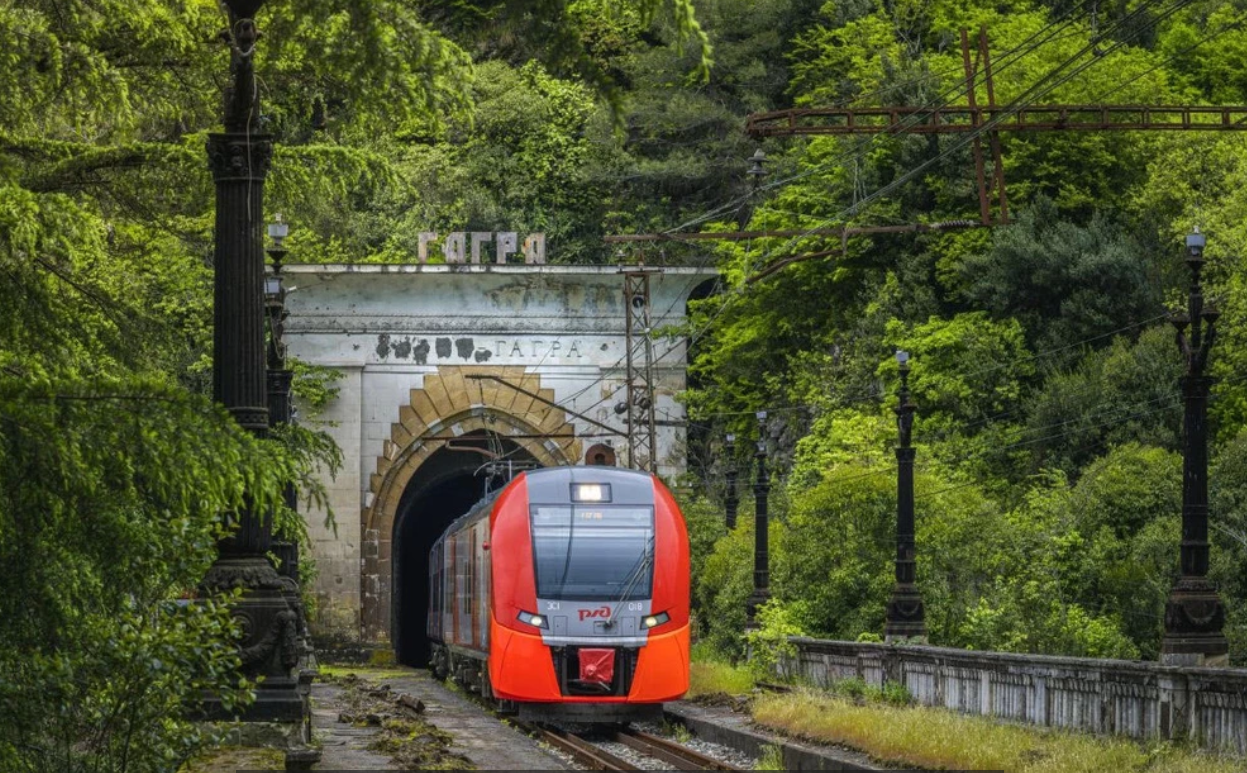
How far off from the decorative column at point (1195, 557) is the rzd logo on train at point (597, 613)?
6797 millimetres

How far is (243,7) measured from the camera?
13062 mm

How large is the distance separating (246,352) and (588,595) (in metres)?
10.4

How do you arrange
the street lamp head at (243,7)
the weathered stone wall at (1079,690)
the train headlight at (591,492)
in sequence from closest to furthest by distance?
1. the street lamp head at (243,7)
2. the weathered stone wall at (1079,690)
3. the train headlight at (591,492)

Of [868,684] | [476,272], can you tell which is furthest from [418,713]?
[476,272]

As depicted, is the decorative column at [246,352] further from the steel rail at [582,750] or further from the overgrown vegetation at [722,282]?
the steel rail at [582,750]

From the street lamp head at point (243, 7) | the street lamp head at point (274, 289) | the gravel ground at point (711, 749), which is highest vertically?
the street lamp head at point (243, 7)

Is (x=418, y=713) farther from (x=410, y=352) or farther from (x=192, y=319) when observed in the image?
(x=410, y=352)

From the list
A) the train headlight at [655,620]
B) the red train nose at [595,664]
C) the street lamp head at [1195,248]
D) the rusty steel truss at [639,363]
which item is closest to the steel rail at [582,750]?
the red train nose at [595,664]

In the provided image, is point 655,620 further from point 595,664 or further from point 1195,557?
point 1195,557

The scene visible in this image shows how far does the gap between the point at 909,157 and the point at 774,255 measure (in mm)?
3352

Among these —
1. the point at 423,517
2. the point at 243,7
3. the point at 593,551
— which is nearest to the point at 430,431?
the point at 423,517

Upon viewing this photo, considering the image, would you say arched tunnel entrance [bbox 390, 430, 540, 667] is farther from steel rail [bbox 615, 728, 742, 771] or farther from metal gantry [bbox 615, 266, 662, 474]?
steel rail [bbox 615, 728, 742, 771]

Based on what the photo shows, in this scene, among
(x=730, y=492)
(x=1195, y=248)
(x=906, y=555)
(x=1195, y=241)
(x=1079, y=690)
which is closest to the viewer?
(x=1079, y=690)

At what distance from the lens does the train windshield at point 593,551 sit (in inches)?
914
